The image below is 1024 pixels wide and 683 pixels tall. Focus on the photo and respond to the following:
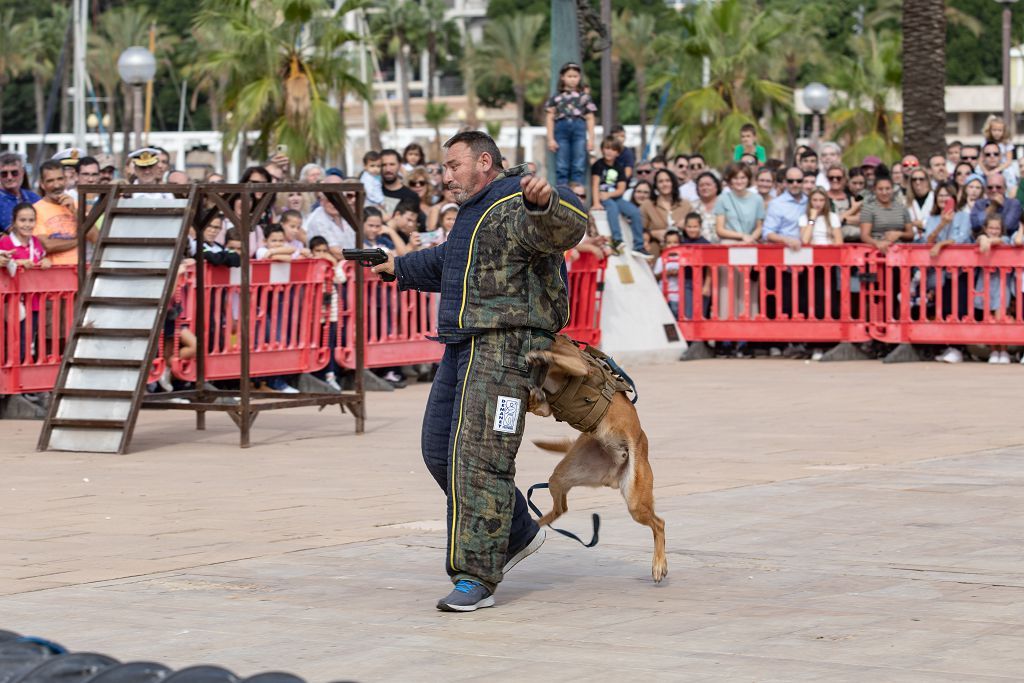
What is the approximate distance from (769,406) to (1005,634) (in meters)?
8.39

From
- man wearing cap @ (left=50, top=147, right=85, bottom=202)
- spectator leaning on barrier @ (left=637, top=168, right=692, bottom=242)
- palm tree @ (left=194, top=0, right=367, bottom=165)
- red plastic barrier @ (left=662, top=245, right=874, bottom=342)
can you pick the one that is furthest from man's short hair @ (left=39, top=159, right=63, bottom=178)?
palm tree @ (left=194, top=0, right=367, bottom=165)

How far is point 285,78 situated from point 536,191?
26.3 meters

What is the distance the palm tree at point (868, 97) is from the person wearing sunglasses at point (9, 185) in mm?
32597

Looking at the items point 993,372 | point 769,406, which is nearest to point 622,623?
point 769,406

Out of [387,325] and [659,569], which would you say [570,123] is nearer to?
[387,325]

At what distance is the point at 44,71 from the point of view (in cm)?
9431

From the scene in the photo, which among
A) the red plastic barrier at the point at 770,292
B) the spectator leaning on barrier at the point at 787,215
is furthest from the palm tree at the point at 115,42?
the spectator leaning on barrier at the point at 787,215

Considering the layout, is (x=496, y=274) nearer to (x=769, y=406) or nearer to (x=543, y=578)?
(x=543, y=578)

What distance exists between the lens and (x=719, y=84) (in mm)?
41062

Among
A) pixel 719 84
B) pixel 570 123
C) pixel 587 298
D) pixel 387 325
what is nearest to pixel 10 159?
pixel 387 325

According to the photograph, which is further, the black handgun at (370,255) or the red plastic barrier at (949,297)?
the red plastic barrier at (949,297)

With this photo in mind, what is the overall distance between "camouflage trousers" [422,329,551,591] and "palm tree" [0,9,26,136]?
87.7 metres

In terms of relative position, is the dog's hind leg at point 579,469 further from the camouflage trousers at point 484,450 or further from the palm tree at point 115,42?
the palm tree at point 115,42

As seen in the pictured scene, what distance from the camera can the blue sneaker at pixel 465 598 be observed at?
22.4 ft
